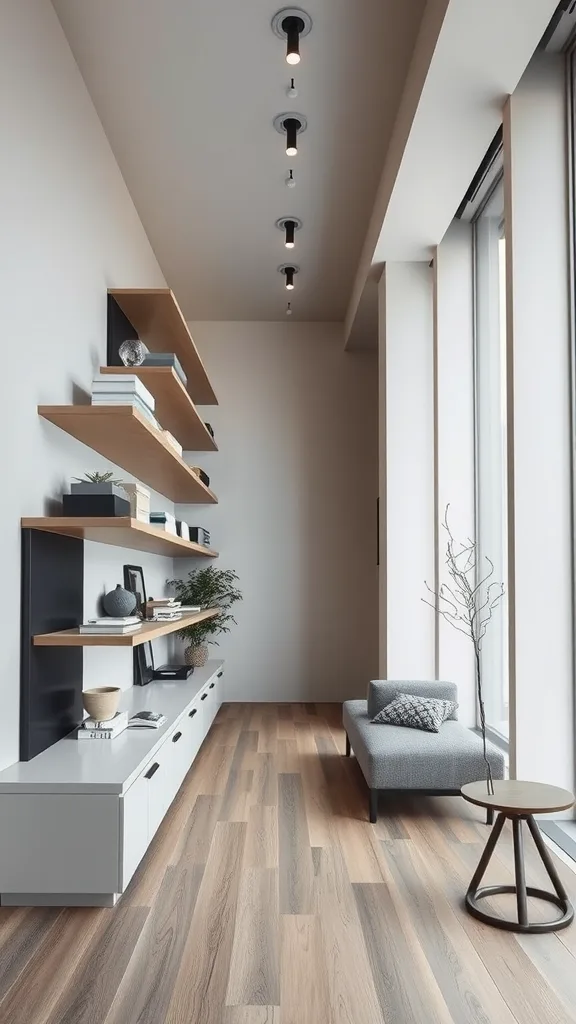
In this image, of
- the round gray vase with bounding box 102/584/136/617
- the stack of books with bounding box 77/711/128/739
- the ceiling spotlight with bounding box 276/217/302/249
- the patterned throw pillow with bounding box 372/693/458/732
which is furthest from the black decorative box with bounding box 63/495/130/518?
the ceiling spotlight with bounding box 276/217/302/249

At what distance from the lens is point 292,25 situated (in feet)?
10.8

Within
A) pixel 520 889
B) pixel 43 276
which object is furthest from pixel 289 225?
pixel 520 889

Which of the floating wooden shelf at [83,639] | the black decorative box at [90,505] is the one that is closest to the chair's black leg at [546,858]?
the floating wooden shelf at [83,639]

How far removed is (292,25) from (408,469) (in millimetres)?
2560

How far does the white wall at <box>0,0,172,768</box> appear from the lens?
270cm

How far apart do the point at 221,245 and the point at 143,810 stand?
395 cm

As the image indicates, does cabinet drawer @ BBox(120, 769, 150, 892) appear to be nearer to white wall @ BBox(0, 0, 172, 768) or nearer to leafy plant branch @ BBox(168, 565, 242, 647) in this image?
white wall @ BBox(0, 0, 172, 768)

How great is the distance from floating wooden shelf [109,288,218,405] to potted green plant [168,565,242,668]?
1.72m

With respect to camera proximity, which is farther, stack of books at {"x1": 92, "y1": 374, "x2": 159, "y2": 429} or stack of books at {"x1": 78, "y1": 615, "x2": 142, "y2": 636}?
stack of books at {"x1": 92, "y1": 374, "x2": 159, "y2": 429}

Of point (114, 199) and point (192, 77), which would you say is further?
point (114, 199)

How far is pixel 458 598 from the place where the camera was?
4.82 metres

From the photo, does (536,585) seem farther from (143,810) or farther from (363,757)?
(143,810)

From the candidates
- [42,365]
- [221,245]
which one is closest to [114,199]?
[221,245]

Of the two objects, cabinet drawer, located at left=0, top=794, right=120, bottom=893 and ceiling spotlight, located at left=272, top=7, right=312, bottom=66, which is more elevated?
ceiling spotlight, located at left=272, top=7, right=312, bottom=66
